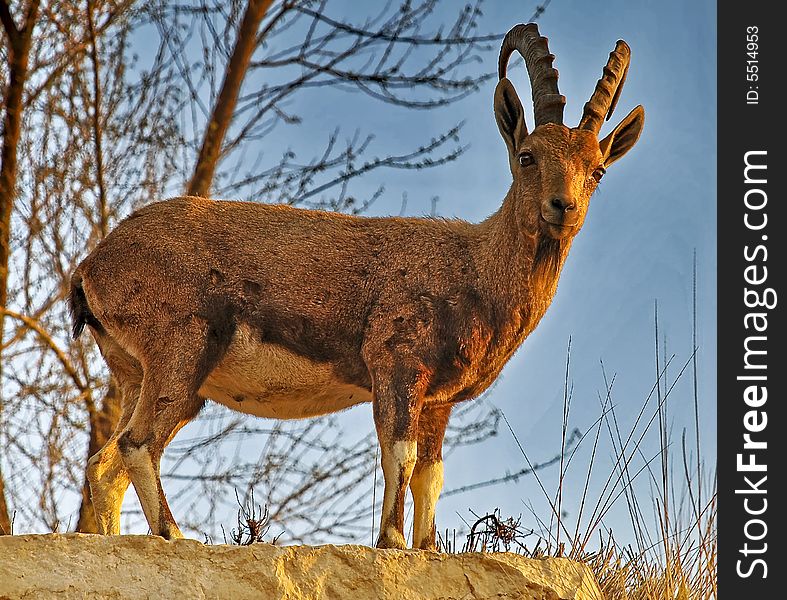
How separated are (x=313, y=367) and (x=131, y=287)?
3.34 ft

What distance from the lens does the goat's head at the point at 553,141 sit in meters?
6.04

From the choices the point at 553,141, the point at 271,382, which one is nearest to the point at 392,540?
the point at 271,382

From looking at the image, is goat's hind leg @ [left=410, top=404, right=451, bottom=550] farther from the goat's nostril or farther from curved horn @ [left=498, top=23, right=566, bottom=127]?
curved horn @ [left=498, top=23, right=566, bottom=127]

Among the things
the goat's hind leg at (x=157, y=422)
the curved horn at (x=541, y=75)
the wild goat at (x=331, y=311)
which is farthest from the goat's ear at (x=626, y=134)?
the goat's hind leg at (x=157, y=422)

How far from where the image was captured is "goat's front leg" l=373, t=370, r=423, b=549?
5.83 metres

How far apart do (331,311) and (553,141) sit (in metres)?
1.45

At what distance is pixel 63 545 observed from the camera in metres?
5.38

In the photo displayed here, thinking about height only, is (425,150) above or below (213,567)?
above

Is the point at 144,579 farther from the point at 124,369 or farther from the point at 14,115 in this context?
the point at 14,115

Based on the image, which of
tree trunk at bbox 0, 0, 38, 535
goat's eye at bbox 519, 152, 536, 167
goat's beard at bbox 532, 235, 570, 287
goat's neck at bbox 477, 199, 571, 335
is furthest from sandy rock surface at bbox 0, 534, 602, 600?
tree trunk at bbox 0, 0, 38, 535

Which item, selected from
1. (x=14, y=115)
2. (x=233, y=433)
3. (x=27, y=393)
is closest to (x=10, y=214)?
(x=14, y=115)

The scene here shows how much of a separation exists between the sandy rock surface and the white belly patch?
37.1 inches

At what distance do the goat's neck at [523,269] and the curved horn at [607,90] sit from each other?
64 centimetres

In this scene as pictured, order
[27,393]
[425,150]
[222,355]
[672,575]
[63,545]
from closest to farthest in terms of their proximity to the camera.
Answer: [63,545], [222,355], [672,575], [27,393], [425,150]
